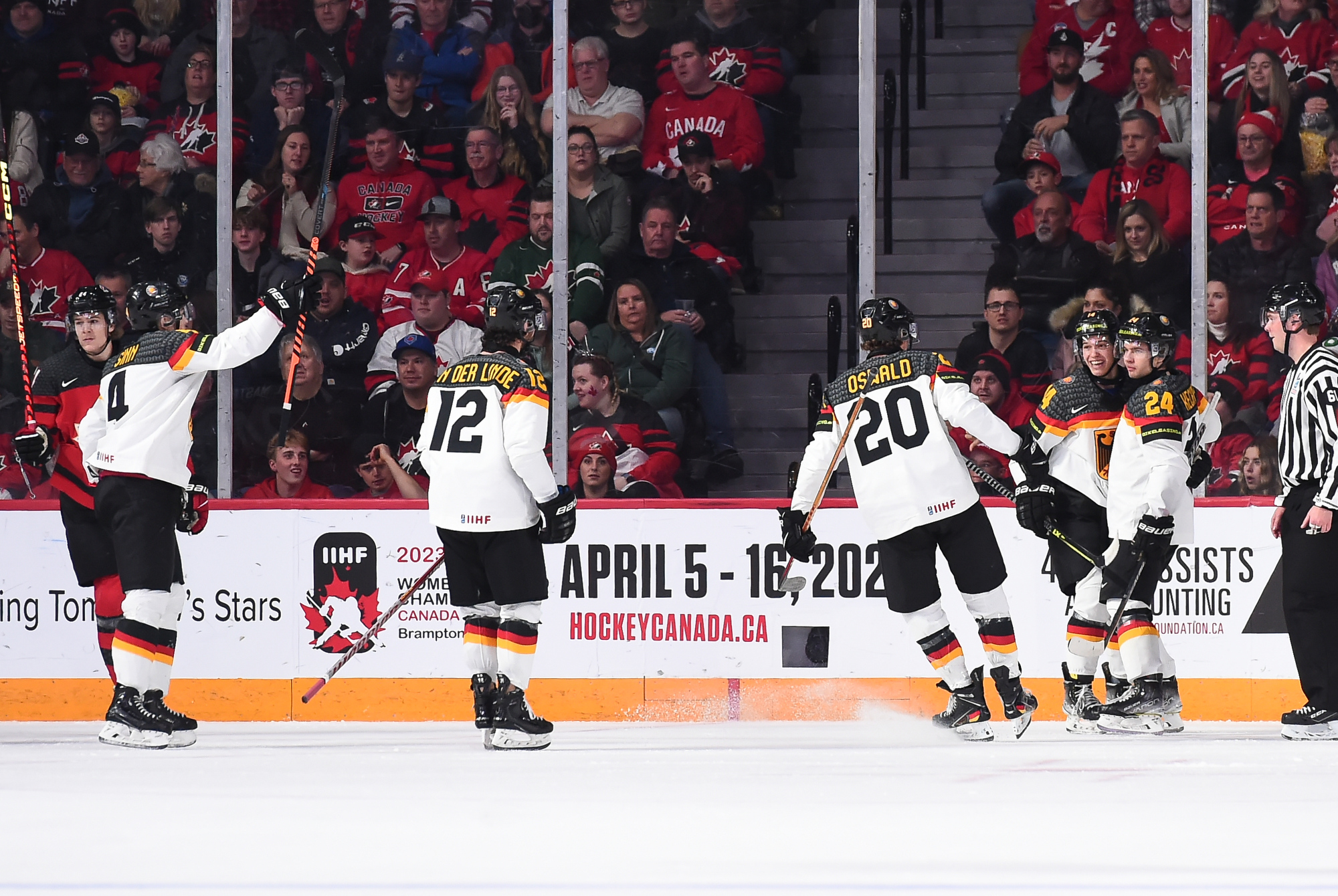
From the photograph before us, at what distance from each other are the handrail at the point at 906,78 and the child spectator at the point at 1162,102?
3.01 feet

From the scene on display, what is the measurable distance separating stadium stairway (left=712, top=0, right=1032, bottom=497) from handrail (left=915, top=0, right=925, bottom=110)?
0.03m

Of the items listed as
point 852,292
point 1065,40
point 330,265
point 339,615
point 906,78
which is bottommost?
point 339,615

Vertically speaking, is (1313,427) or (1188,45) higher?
(1188,45)

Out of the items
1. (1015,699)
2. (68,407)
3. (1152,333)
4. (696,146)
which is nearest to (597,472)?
(696,146)

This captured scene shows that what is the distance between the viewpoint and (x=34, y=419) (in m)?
5.25

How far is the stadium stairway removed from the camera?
6.75 metres

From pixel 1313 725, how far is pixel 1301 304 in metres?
1.29

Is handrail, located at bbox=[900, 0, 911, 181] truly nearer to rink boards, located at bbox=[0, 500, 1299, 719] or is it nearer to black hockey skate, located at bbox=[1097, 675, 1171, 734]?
rink boards, located at bbox=[0, 500, 1299, 719]

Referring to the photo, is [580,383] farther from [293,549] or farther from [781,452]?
[293,549]

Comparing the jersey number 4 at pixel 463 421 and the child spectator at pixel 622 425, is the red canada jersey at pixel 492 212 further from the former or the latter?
the jersey number 4 at pixel 463 421

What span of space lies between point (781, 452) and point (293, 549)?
1.99m

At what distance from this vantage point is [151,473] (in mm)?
4914

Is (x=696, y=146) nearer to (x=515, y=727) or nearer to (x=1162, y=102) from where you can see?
(x=1162, y=102)

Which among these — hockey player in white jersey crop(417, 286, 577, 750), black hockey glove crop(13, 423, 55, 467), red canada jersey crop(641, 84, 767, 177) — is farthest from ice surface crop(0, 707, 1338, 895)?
red canada jersey crop(641, 84, 767, 177)
